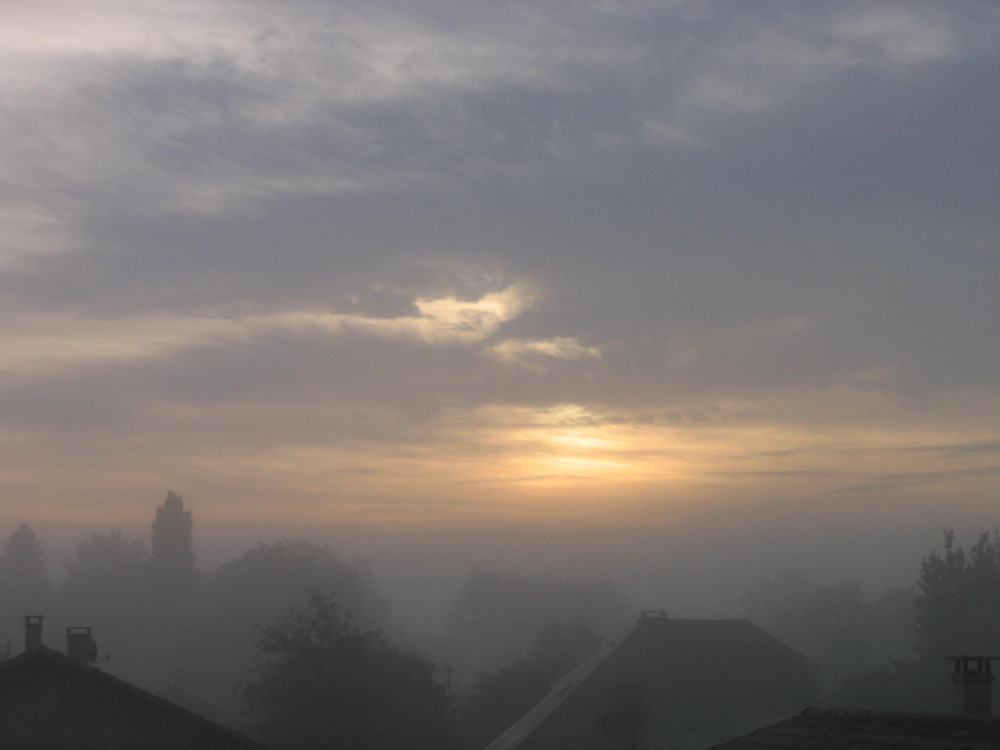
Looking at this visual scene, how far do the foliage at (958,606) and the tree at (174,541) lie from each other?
110 m

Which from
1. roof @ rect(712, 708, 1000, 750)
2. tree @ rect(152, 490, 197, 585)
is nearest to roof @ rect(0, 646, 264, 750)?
roof @ rect(712, 708, 1000, 750)

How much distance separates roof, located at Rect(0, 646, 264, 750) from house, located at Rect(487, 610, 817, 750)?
90.4 ft

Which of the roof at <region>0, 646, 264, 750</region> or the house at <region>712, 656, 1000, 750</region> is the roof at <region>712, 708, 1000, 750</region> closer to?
the house at <region>712, 656, 1000, 750</region>

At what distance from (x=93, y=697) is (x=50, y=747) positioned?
1547 mm

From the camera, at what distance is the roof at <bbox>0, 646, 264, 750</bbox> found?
26.0 metres

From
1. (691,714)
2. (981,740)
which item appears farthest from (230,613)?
(981,740)

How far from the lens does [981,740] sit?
1652cm

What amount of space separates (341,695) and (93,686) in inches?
1369

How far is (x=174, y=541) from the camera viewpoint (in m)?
161

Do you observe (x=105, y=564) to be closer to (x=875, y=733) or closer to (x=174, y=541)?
(x=174, y=541)

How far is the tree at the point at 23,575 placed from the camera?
180 metres

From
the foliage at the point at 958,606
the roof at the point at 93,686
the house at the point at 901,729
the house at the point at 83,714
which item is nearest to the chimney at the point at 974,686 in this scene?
the house at the point at 901,729

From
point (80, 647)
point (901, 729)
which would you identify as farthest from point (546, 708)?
point (901, 729)

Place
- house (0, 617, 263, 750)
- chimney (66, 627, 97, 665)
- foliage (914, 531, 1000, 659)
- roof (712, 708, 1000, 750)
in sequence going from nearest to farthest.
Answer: roof (712, 708, 1000, 750)
house (0, 617, 263, 750)
chimney (66, 627, 97, 665)
foliage (914, 531, 1000, 659)
